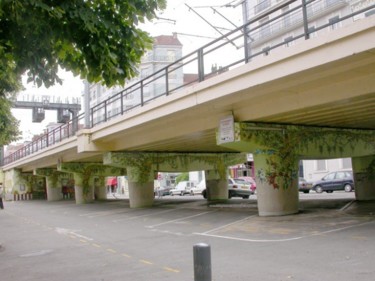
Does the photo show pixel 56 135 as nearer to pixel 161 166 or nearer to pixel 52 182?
pixel 161 166

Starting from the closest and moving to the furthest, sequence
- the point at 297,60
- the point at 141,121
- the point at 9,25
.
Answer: the point at 9,25 → the point at 297,60 → the point at 141,121

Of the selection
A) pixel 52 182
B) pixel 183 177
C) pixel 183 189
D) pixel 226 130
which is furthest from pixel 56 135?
pixel 183 177

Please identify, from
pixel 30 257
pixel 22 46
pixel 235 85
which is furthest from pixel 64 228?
pixel 22 46

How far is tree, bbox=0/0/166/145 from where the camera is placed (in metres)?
6.52

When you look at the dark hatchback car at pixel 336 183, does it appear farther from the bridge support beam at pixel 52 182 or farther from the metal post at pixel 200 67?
the bridge support beam at pixel 52 182

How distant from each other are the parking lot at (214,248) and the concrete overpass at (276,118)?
225 centimetres

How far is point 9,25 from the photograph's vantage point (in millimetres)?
6926

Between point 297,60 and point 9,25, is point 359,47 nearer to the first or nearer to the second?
point 297,60

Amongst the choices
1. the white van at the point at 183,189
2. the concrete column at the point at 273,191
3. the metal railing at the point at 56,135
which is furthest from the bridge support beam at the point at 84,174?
the concrete column at the point at 273,191

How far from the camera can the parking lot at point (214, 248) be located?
7.83 metres

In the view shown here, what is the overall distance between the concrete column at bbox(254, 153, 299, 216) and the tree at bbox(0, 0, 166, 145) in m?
8.78

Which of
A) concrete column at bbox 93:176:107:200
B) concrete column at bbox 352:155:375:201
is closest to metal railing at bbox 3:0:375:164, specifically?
concrete column at bbox 352:155:375:201

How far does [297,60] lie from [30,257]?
7877 millimetres

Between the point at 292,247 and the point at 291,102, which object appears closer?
the point at 292,247
